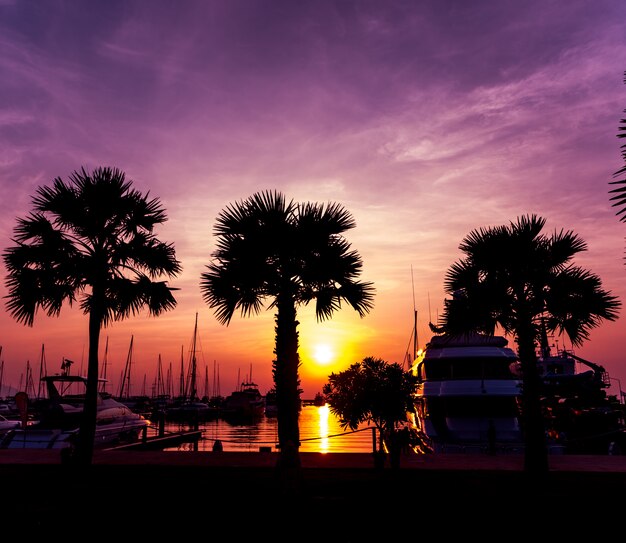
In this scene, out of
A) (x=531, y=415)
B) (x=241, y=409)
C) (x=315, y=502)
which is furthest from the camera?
(x=241, y=409)

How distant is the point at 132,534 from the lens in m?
9.36

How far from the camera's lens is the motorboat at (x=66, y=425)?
29.2 m

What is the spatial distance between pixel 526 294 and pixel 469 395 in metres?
12.3

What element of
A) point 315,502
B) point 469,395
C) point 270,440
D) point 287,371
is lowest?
point 270,440

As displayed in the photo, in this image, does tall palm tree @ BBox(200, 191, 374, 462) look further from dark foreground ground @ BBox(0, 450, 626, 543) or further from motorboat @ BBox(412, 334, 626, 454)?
motorboat @ BBox(412, 334, 626, 454)

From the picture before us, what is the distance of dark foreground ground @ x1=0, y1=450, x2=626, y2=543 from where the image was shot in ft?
31.0

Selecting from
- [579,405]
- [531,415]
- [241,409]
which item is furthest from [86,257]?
[241,409]

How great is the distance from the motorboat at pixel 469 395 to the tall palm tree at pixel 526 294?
31.6ft

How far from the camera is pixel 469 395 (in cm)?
2733

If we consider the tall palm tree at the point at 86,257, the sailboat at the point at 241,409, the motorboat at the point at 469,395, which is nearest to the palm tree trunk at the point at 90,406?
the tall palm tree at the point at 86,257

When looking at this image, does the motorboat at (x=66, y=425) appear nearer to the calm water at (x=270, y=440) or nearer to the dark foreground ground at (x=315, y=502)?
the calm water at (x=270, y=440)

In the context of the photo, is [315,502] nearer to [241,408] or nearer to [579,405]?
[579,405]

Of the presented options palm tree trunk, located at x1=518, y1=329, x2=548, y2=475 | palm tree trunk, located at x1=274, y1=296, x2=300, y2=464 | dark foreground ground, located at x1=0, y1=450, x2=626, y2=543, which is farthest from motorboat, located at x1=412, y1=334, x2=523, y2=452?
palm tree trunk, located at x1=274, y1=296, x2=300, y2=464

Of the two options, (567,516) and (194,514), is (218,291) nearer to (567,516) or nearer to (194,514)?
(194,514)
